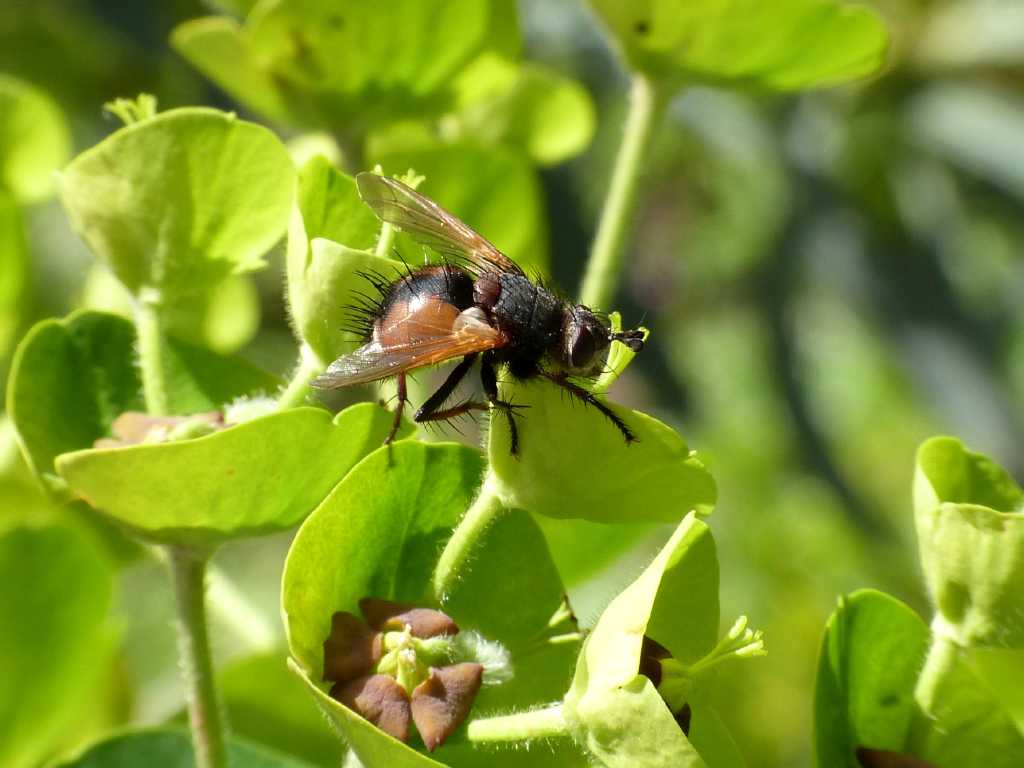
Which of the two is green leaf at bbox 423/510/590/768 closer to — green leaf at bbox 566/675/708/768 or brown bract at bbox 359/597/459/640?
brown bract at bbox 359/597/459/640

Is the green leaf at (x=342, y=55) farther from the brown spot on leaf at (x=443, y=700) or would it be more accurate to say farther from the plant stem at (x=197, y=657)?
the brown spot on leaf at (x=443, y=700)

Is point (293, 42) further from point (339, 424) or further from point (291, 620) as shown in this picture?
point (291, 620)

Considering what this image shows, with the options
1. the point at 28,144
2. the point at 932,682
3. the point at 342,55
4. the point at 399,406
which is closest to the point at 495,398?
the point at 399,406

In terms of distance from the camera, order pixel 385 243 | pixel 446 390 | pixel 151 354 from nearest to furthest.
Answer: pixel 385 243 → pixel 151 354 → pixel 446 390

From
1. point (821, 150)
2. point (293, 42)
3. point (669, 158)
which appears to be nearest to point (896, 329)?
point (821, 150)

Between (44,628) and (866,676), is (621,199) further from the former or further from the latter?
(44,628)

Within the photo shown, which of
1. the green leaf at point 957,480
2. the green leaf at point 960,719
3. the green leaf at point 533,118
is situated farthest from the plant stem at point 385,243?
the green leaf at point 533,118
